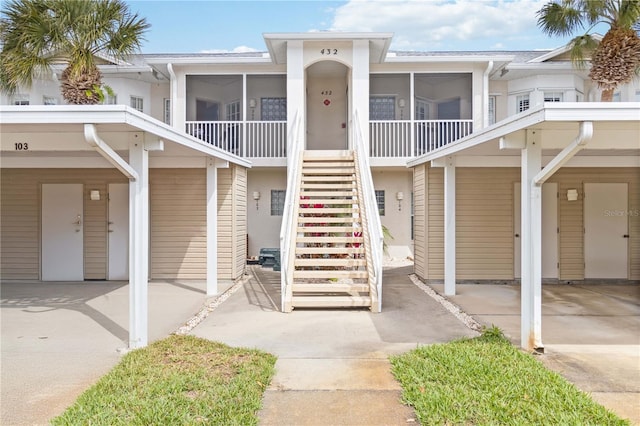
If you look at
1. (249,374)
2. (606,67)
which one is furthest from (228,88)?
(249,374)

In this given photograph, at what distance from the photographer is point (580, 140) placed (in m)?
4.24

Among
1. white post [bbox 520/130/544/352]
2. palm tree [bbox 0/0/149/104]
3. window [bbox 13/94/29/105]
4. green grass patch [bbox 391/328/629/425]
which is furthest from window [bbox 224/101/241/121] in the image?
green grass patch [bbox 391/328/629/425]

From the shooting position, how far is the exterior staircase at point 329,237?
22.7 ft

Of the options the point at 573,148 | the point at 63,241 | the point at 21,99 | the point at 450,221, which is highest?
the point at 21,99

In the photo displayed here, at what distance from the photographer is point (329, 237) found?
26.0 ft

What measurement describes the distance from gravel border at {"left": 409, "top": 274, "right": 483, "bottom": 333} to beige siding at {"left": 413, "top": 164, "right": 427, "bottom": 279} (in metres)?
0.42

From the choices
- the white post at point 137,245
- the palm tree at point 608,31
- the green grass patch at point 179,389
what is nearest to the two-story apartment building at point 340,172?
the white post at point 137,245

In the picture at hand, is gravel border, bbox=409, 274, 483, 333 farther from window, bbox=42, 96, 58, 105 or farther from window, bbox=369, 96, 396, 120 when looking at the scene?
window, bbox=42, 96, 58, 105

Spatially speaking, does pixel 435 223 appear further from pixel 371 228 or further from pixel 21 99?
pixel 21 99

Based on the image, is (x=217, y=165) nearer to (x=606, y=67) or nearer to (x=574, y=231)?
(x=574, y=231)

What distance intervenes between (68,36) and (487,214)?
8.56 metres

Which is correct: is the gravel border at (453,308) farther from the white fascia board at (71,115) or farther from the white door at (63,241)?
the white door at (63,241)

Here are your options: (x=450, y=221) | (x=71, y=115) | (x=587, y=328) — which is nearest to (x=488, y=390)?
(x=587, y=328)

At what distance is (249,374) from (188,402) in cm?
68
